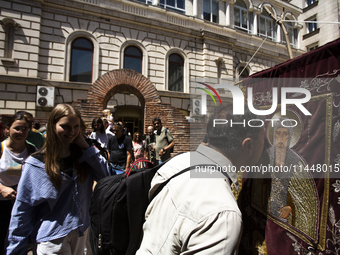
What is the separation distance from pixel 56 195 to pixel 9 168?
4.08 ft

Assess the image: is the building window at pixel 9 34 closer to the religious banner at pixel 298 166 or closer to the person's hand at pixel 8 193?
the person's hand at pixel 8 193

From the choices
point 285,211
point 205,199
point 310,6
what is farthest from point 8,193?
point 310,6

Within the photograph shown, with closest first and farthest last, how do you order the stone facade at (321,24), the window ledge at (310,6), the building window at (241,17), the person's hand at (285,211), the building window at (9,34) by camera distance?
1. the person's hand at (285,211)
2. the building window at (9,34)
3. the building window at (241,17)
4. the stone facade at (321,24)
5. the window ledge at (310,6)

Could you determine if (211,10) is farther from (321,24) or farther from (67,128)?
(67,128)

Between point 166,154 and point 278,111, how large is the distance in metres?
4.14

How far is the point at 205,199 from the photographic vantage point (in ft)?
3.11

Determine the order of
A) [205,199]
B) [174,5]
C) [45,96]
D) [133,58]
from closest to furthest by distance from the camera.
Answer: [205,199] → [45,96] → [133,58] → [174,5]

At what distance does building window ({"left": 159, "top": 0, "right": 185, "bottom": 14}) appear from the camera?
13209 millimetres

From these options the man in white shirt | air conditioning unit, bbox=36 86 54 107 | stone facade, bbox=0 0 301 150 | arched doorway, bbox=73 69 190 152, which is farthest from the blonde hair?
air conditioning unit, bbox=36 86 54 107

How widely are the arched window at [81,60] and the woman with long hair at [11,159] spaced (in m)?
9.64

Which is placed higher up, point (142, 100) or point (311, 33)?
point (311, 33)

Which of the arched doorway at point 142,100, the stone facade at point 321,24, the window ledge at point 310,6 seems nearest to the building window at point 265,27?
the stone facade at point 321,24

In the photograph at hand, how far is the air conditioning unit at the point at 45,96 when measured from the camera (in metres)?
10.0

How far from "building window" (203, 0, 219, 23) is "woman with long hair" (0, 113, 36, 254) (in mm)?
14842
